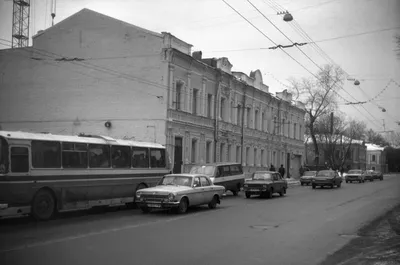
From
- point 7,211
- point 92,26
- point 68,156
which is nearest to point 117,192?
point 68,156

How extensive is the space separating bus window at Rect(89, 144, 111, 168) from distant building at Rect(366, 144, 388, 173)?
12638cm

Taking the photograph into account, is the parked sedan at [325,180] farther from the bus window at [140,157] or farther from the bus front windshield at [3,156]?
the bus front windshield at [3,156]

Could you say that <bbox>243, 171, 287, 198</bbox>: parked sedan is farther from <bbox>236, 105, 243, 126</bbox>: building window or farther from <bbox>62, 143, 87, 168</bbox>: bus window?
<bbox>236, 105, 243, 126</bbox>: building window

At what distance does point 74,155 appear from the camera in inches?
655

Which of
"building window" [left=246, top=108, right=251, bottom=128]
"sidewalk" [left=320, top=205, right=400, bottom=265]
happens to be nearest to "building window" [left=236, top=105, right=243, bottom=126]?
"building window" [left=246, top=108, right=251, bottom=128]

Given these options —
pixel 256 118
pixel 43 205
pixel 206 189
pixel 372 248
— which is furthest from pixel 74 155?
pixel 256 118

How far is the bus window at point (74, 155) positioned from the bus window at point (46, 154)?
0.28 m

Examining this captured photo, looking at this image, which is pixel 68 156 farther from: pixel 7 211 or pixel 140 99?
pixel 140 99

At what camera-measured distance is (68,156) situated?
16.3 m

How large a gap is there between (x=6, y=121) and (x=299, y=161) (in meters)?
41.0

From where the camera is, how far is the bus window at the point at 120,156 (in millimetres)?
18797

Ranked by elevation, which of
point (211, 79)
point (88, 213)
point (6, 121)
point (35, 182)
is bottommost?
point (88, 213)

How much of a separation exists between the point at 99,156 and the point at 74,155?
1.50m

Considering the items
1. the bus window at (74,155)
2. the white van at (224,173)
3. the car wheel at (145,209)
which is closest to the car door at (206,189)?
the car wheel at (145,209)
